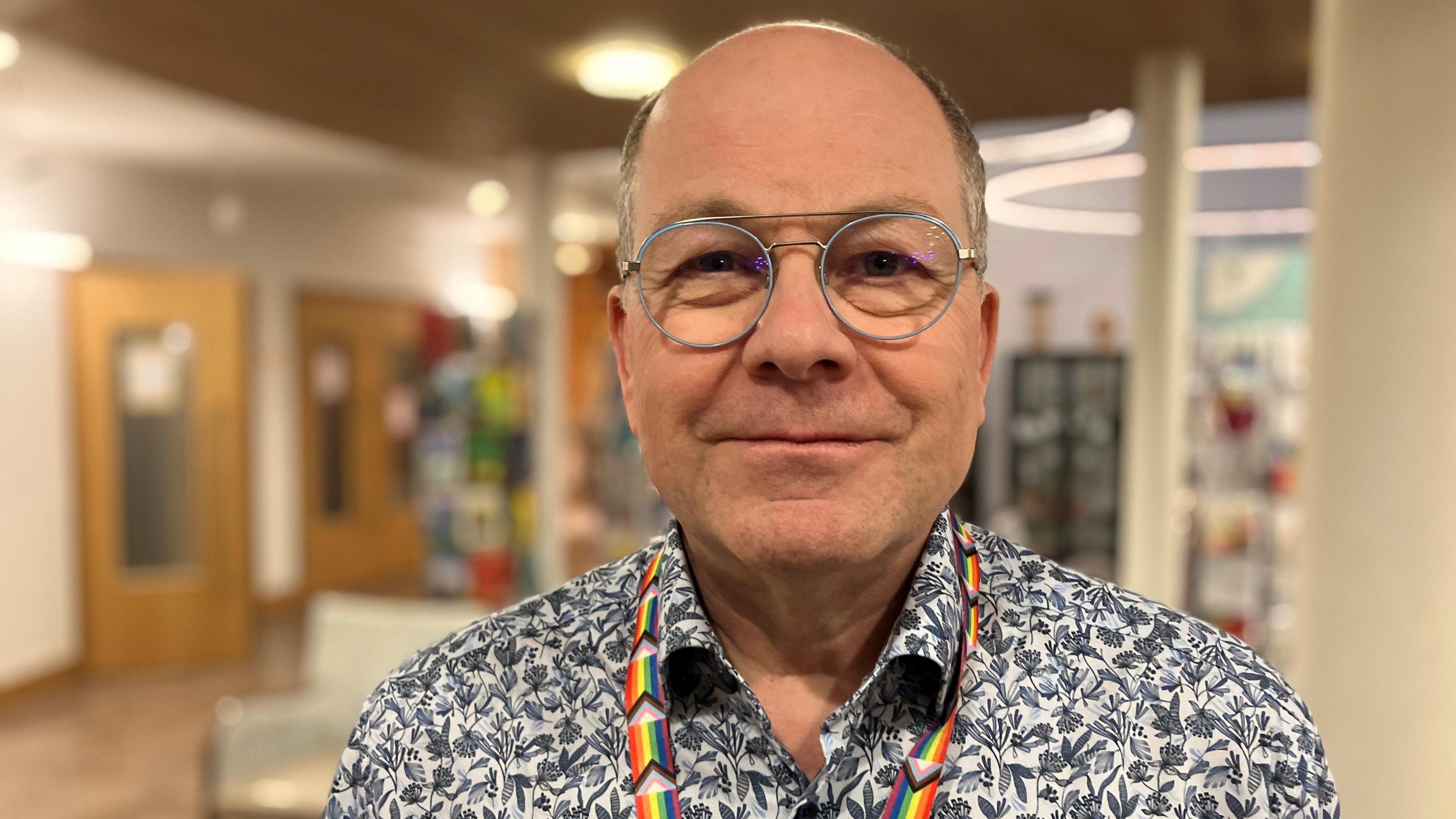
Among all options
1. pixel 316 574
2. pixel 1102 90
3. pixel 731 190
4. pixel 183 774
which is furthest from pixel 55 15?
pixel 316 574

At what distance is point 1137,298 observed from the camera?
3.96 meters

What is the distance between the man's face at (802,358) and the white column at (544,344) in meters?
4.66

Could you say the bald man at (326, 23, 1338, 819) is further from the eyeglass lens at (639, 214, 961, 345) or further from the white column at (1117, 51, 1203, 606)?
the white column at (1117, 51, 1203, 606)

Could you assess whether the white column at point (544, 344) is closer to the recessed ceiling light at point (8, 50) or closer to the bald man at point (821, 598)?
the recessed ceiling light at point (8, 50)

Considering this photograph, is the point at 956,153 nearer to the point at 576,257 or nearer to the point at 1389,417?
the point at 1389,417

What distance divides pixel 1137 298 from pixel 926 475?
11.2 feet

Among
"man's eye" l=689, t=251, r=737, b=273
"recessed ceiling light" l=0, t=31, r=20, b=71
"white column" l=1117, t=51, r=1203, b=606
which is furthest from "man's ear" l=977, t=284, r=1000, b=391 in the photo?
"recessed ceiling light" l=0, t=31, r=20, b=71

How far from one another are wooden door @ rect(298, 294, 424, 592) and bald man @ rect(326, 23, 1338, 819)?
7.42m

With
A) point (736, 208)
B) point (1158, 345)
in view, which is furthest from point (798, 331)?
point (1158, 345)

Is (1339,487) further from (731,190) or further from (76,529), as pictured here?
(76,529)

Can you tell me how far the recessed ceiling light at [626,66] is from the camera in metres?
3.69

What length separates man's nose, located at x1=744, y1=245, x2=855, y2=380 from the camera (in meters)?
0.82

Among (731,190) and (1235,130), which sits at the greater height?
(1235,130)

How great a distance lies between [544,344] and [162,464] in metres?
2.73
